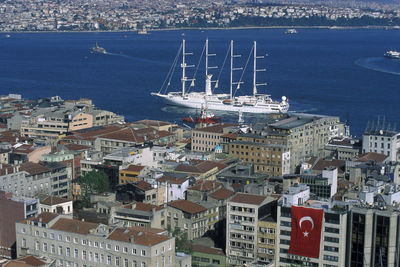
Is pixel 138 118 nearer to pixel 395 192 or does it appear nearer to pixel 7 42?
pixel 395 192

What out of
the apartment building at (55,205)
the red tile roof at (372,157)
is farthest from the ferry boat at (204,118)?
the apartment building at (55,205)

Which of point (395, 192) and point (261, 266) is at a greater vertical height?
point (395, 192)

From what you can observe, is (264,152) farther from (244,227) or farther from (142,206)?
(244,227)

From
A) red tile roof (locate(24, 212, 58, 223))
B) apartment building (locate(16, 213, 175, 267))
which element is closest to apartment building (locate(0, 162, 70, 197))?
red tile roof (locate(24, 212, 58, 223))

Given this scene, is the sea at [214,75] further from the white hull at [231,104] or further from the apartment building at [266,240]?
the apartment building at [266,240]

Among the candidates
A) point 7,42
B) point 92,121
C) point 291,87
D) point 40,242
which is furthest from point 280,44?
point 40,242
